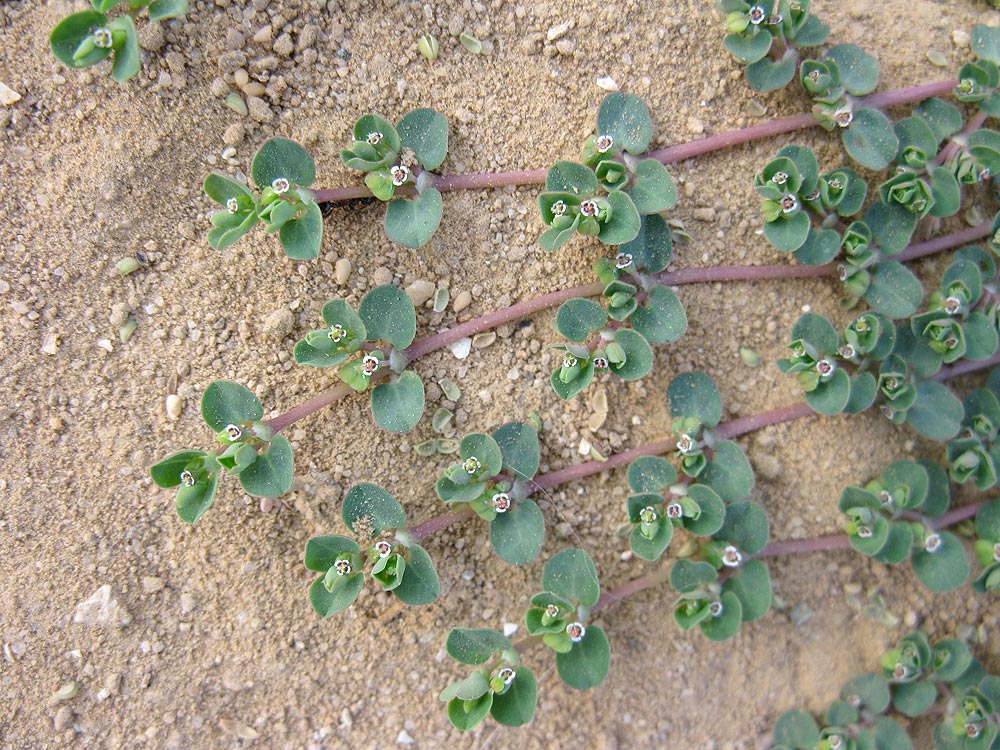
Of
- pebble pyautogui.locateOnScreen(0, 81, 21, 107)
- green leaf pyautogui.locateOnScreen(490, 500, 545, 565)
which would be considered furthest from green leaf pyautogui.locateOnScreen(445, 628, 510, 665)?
pebble pyautogui.locateOnScreen(0, 81, 21, 107)

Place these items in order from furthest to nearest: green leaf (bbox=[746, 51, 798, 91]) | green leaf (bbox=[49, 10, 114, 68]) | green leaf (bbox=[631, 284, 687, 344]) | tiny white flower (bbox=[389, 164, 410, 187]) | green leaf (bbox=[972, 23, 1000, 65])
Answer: green leaf (bbox=[972, 23, 1000, 65]) < green leaf (bbox=[746, 51, 798, 91]) < green leaf (bbox=[631, 284, 687, 344]) < tiny white flower (bbox=[389, 164, 410, 187]) < green leaf (bbox=[49, 10, 114, 68])

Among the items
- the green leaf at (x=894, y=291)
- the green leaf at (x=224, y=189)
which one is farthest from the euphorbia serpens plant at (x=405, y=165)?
the green leaf at (x=894, y=291)

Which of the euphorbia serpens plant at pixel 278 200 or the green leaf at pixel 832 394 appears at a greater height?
the euphorbia serpens plant at pixel 278 200

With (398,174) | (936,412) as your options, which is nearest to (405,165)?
(398,174)

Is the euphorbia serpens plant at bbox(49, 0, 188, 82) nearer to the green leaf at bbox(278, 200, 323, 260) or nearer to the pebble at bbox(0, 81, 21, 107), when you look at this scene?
the pebble at bbox(0, 81, 21, 107)

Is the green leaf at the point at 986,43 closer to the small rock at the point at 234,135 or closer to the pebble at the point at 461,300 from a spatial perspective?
the pebble at the point at 461,300

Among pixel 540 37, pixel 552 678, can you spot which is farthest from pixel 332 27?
pixel 552 678
